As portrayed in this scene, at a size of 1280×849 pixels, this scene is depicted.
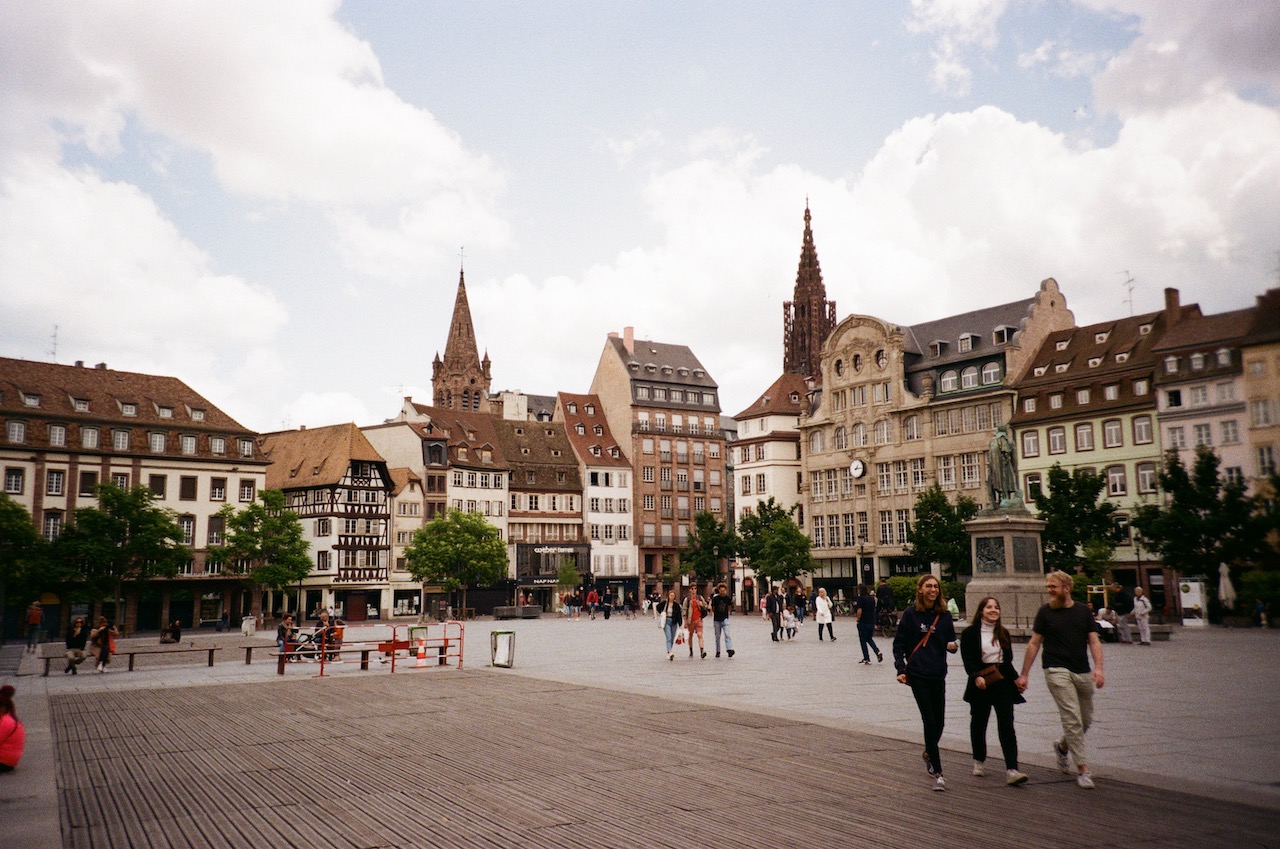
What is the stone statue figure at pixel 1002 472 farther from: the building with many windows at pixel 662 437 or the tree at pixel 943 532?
the building with many windows at pixel 662 437

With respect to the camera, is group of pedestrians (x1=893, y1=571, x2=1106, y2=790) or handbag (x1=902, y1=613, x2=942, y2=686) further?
handbag (x1=902, y1=613, x2=942, y2=686)

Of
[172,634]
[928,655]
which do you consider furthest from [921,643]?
[172,634]

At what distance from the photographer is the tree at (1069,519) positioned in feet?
138

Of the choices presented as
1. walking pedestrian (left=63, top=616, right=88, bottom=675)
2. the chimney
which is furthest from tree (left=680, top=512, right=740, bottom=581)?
the chimney

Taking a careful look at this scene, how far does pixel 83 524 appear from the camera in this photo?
16188mm

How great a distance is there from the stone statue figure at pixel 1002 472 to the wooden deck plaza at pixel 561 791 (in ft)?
58.5

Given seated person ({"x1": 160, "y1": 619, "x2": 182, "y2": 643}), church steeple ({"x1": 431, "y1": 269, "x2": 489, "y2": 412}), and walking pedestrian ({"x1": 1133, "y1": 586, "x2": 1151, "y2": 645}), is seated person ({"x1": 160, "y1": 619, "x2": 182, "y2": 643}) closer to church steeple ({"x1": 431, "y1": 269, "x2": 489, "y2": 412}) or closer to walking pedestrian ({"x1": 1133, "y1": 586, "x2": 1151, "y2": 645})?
walking pedestrian ({"x1": 1133, "y1": 586, "x2": 1151, "y2": 645})

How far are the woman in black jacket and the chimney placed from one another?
546cm

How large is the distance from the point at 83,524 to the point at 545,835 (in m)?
11.4

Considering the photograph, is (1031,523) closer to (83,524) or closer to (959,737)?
(959,737)

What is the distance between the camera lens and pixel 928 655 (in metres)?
9.95

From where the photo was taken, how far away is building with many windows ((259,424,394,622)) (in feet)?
259

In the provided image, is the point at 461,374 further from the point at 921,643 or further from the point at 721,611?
the point at 921,643

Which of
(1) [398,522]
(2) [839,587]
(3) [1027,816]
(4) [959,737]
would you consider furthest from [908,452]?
(3) [1027,816]
